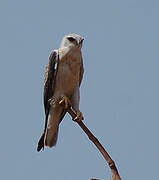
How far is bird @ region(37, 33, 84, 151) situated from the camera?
30.6 feet

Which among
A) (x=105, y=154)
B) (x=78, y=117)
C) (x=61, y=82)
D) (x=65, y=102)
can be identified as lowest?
(x=105, y=154)

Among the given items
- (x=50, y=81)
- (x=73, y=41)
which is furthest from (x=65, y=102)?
(x=73, y=41)

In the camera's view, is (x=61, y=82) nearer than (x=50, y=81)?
Yes

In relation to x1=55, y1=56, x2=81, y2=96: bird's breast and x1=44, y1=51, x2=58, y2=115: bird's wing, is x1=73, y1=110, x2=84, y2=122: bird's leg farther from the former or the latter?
x1=44, y1=51, x2=58, y2=115: bird's wing

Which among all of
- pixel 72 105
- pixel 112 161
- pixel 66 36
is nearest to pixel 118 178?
pixel 112 161

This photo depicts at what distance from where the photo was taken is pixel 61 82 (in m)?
9.38

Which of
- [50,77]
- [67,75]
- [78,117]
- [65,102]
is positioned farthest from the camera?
[50,77]

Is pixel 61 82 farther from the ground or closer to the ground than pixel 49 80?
closer to the ground

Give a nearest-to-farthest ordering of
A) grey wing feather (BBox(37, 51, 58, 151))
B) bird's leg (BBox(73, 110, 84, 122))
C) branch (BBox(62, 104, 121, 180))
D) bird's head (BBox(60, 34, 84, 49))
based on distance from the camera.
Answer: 1. branch (BBox(62, 104, 121, 180))
2. bird's leg (BBox(73, 110, 84, 122))
3. bird's head (BBox(60, 34, 84, 49))
4. grey wing feather (BBox(37, 51, 58, 151))

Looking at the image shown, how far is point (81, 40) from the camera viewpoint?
30.5 feet

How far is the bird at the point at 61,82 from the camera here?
933 centimetres

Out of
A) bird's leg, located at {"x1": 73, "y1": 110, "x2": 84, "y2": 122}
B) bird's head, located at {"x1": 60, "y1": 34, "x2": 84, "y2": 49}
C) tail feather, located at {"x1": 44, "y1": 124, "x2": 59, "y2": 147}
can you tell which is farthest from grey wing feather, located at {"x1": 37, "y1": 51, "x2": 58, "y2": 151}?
bird's leg, located at {"x1": 73, "y1": 110, "x2": 84, "y2": 122}

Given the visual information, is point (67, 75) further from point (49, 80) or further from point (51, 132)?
point (51, 132)

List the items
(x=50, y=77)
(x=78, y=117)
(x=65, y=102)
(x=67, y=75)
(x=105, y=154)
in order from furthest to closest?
1. (x=50, y=77)
2. (x=67, y=75)
3. (x=65, y=102)
4. (x=78, y=117)
5. (x=105, y=154)
